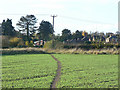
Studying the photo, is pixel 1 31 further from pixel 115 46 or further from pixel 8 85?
pixel 8 85

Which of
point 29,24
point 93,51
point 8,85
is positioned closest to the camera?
point 8,85

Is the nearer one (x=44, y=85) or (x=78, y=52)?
(x=44, y=85)

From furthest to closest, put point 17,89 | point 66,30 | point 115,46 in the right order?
point 66,30 → point 115,46 → point 17,89

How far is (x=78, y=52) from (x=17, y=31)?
36.1 m

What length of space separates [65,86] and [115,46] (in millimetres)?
31616

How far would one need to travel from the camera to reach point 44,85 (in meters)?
8.70

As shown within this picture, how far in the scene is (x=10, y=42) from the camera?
1850 inches

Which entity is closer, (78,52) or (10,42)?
(78,52)

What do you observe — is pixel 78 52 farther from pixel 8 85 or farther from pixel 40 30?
pixel 40 30

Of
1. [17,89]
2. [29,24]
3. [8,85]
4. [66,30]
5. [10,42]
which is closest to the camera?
[17,89]

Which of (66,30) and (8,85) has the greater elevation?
(66,30)

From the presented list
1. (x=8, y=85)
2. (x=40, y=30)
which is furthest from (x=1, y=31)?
(x=8, y=85)

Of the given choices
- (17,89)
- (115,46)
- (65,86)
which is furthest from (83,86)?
(115,46)

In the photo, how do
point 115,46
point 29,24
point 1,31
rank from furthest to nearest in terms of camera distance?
point 29,24
point 1,31
point 115,46
